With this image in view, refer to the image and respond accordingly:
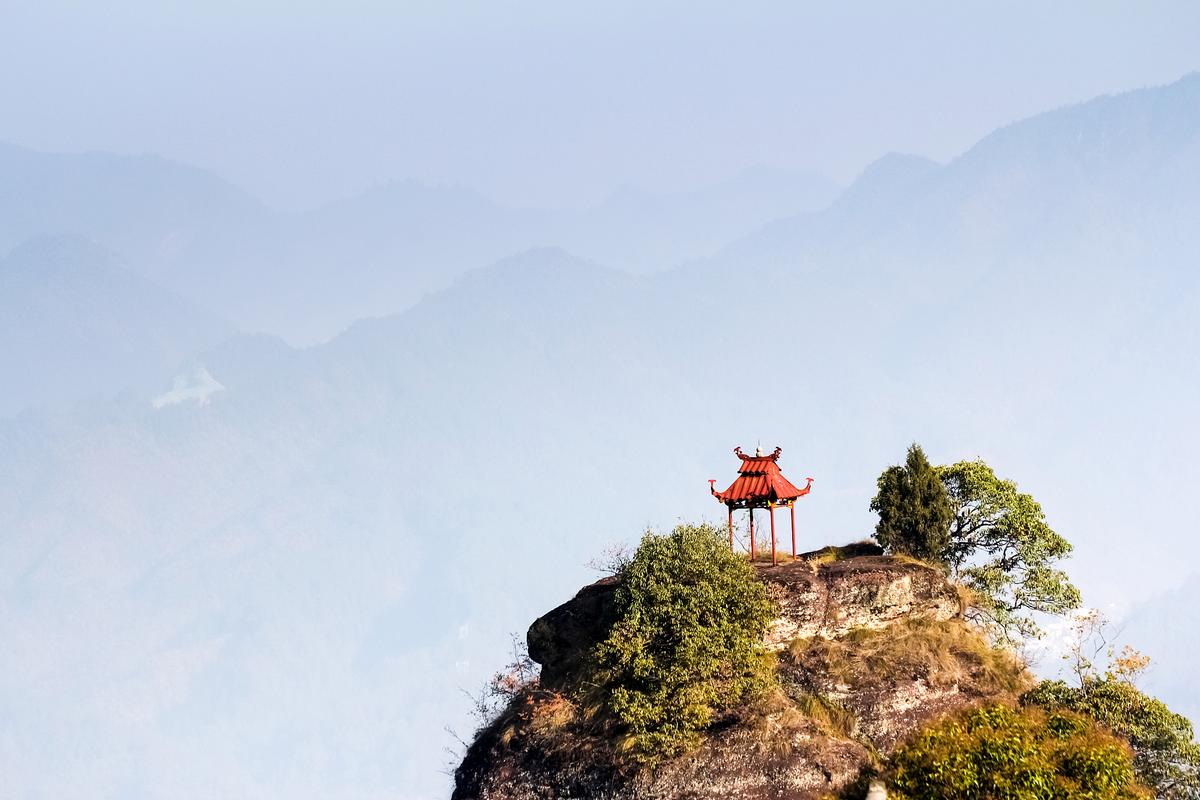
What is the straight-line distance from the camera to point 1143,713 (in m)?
33.1

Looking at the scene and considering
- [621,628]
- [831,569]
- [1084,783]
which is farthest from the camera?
[831,569]

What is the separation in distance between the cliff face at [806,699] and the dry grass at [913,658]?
0.04m

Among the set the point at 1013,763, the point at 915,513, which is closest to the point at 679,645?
the point at 1013,763

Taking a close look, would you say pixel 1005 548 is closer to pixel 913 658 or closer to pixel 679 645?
pixel 913 658

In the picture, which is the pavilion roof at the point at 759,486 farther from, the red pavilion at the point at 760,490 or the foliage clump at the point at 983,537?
the foliage clump at the point at 983,537

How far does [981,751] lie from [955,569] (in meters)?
13.5

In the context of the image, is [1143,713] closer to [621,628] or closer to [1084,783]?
[1084,783]

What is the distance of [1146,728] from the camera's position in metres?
32.8

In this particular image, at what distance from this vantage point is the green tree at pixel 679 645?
33.1m

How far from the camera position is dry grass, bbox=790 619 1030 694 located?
34.4 meters

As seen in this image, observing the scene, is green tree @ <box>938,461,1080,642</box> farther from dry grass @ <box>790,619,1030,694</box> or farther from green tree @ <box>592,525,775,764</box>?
green tree @ <box>592,525,775,764</box>

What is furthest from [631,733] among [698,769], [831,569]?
[831,569]

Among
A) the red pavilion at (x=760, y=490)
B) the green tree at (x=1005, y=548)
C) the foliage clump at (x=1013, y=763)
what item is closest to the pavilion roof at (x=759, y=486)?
the red pavilion at (x=760, y=490)

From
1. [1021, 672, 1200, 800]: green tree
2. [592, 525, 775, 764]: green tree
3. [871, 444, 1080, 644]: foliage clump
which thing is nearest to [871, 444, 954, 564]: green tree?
[871, 444, 1080, 644]: foliage clump
